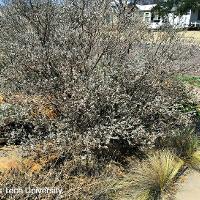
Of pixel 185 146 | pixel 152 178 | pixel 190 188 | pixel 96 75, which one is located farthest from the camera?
pixel 185 146

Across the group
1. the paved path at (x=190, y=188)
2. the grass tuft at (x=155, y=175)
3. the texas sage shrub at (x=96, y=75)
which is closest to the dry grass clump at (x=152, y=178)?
the grass tuft at (x=155, y=175)

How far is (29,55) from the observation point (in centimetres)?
632

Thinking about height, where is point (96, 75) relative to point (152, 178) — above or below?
above

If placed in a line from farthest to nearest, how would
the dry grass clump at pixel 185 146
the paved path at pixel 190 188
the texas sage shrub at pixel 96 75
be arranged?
the dry grass clump at pixel 185 146
the texas sage shrub at pixel 96 75
the paved path at pixel 190 188

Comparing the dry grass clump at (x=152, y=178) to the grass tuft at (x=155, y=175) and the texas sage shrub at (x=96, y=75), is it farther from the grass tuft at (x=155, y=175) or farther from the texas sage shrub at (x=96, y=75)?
the texas sage shrub at (x=96, y=75)

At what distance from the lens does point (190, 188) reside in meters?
5.63

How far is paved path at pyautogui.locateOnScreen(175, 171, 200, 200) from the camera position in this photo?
17.7ft

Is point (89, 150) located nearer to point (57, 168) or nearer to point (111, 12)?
point (57, 168)

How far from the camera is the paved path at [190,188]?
5.40 meters

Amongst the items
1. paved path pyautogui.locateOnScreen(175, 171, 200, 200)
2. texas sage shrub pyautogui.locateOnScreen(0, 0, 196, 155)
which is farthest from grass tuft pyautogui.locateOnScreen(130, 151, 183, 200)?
texas sage shrub pyautogui.locateOnScreen(0, 0, 196, 155)

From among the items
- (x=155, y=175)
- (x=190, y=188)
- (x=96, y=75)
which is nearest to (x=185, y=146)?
(x=190, y=188)

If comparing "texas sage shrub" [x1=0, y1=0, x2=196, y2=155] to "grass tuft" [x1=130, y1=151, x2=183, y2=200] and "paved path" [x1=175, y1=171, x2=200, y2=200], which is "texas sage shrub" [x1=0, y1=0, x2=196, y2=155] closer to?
"grass tuft" [x1=130, y1=151, x2=183, y2=200]

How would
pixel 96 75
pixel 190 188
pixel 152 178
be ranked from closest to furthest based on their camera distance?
1. pixel 152 178
2. pixel 190 188
3. pixel 96 75

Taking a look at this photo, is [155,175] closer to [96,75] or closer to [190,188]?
[190,188]
